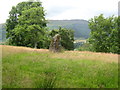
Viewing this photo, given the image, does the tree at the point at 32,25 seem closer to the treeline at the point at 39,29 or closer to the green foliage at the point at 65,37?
the treeline at the point at 39,29

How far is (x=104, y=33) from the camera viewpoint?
43.8 meters

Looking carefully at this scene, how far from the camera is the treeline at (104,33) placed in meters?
42.3

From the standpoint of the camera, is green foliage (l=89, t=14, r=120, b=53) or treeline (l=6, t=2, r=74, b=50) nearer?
treeline (l=6, t=2, r=74, b=50)

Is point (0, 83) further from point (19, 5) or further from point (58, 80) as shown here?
point (19, 5)

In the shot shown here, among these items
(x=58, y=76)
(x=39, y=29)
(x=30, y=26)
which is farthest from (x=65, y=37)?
(x=58, y=76)

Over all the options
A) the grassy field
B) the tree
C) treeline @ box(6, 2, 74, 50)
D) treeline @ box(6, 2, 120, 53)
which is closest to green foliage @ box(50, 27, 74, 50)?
treeline @ box(6, 2, 120, 53)

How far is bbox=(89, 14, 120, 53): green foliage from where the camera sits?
141ft

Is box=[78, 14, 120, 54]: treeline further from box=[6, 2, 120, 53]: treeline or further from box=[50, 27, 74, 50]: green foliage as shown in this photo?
box=[50, 27, 74, 50]: green foliage

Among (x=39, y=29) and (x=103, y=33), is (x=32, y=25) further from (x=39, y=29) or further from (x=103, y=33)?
(x=103, y=33)

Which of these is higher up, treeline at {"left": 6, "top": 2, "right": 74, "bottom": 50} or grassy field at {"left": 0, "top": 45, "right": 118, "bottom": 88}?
treeline at {"left": 6, "top": 2, "right": 74, "bottom": 50}

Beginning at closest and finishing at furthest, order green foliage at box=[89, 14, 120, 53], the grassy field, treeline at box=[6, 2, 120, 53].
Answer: the grassy field, treeline at box=[6, 2, 120, 53], green foliage at box=[89, 14, 120, 53]

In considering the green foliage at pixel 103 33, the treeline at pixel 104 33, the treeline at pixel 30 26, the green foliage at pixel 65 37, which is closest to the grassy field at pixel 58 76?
the treeline at pixel 30 26

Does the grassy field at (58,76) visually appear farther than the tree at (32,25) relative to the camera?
No

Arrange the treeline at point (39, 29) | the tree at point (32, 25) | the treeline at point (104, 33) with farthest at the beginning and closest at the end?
1. the treeline at point (104, 33)
2. the treeline at point (39, 29)
3. the tree at point (32, 25)
